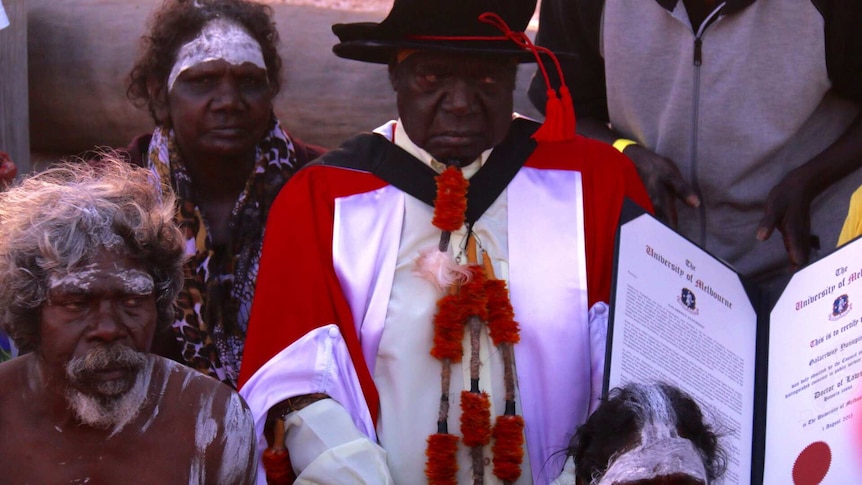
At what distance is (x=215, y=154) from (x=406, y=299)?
116 cm

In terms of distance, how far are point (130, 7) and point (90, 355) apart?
3.27 metres

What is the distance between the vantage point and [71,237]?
142 inches

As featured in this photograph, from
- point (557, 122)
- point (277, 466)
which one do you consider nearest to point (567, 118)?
point (557, 122)

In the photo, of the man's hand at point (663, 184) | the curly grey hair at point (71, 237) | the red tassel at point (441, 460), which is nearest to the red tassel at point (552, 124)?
the man's hand at point (663, 184)

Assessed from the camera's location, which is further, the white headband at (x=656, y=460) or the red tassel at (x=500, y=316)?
the red tassel at (x=500, y=316)

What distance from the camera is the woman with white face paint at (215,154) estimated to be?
4934mm

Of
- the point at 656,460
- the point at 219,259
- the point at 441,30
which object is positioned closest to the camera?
the point at 656,460

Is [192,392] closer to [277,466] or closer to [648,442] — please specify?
[277,466]

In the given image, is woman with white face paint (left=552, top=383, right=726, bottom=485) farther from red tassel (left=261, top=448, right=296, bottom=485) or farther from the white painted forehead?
the white painted forehead

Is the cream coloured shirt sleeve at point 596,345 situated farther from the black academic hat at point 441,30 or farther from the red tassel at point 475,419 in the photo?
the black academic hat at point 441,30

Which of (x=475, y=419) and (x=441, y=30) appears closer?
(x=475, y=419)

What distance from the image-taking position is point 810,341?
3832 mm

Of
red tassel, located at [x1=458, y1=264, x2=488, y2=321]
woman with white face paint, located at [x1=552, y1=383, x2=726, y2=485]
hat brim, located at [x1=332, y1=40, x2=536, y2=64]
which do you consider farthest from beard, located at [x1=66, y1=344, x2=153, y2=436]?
hat brim, located at [x1=332, y1=40, x2=536, y2=64]

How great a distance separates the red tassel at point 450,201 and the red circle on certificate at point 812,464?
1218 mm
